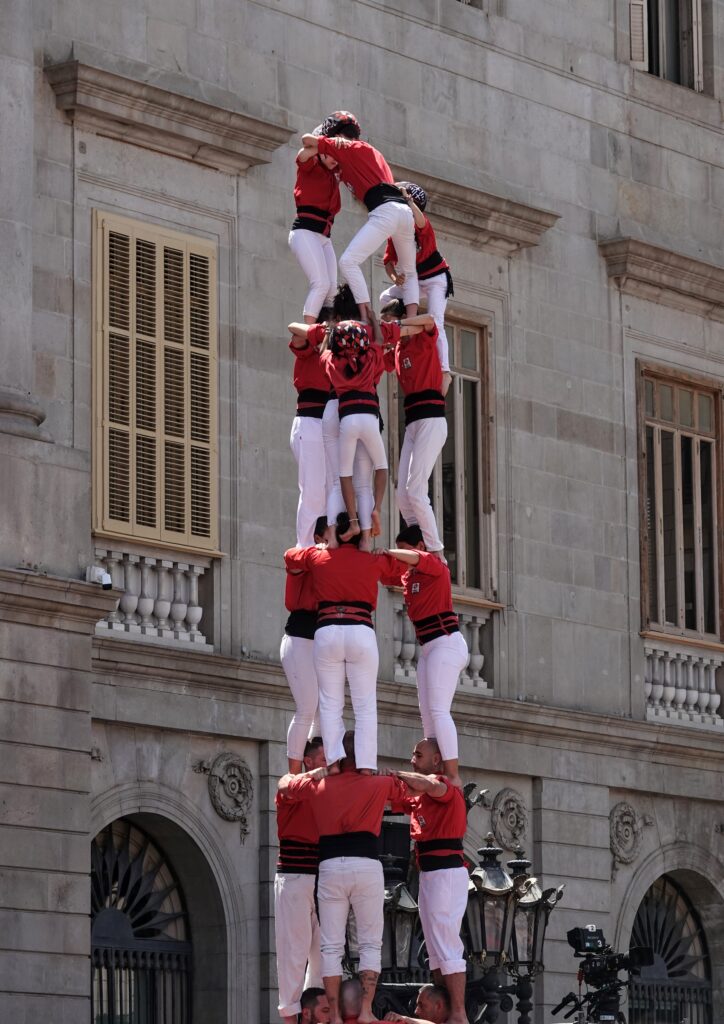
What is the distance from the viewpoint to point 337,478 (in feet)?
63.1

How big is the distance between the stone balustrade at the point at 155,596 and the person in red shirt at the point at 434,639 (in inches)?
212

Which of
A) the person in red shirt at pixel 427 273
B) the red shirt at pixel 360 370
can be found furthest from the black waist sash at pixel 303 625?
the person in red shirt at pixel 427 273

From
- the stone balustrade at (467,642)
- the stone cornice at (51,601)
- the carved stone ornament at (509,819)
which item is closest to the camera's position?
the stone cornice at (51,601)

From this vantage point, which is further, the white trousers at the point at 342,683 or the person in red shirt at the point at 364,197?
the person in red shirt at the point at 364,197

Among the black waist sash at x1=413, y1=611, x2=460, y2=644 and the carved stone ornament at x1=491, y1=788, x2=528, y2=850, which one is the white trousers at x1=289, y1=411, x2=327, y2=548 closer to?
the black waist sash at x1=413, y1=611, x2=460, y2=644

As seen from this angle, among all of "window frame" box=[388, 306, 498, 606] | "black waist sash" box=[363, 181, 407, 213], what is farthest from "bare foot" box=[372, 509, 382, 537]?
"window frame" box=[388, 306, 498, 606]

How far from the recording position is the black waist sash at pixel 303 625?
755 inches

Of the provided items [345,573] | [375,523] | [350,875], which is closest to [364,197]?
[375,523]

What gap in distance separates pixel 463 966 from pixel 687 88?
15.1m

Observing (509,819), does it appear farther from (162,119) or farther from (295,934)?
(295,934)

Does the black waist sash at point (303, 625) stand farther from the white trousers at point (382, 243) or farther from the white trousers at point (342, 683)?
the white trousers at point (382, 243)

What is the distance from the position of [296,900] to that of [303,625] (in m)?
1.75

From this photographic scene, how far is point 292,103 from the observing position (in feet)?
88.6

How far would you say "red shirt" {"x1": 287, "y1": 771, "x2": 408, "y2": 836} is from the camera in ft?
Answer: 59.7
